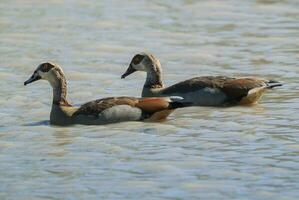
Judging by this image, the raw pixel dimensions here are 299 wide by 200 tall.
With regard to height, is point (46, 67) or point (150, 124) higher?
point (46, 67)

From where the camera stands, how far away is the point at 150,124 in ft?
47.2

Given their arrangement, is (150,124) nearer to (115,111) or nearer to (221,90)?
(115,111)

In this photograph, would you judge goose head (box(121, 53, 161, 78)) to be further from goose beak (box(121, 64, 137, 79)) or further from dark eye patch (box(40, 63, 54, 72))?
dark eye patch (box(40, 63, 54, 72))

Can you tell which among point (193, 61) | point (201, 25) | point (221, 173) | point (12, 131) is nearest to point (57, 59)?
point (193, 61)

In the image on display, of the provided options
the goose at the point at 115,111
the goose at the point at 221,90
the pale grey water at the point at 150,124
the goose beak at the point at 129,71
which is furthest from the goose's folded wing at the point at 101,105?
the goose beak at the point at 129,71

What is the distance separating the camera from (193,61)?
60.9 ft

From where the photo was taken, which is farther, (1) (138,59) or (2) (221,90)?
(1) (138,59)

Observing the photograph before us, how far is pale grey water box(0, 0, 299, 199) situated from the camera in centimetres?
1160

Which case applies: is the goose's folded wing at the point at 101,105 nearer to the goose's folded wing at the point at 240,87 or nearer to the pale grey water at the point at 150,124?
the pale grey water at the point at 150,124

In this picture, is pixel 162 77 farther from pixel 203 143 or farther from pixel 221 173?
pixel 221 173

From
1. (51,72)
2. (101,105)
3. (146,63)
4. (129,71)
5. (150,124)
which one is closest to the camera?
(150,124)

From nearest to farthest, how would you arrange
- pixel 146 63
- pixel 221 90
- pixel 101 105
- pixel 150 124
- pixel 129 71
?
pixel 150 124, pixel 101 105, pixel 221 90, pixel 146 63, pixel 129 71

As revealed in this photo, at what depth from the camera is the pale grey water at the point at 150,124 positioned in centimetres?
1160

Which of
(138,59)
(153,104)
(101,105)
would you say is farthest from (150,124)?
(138,59)
